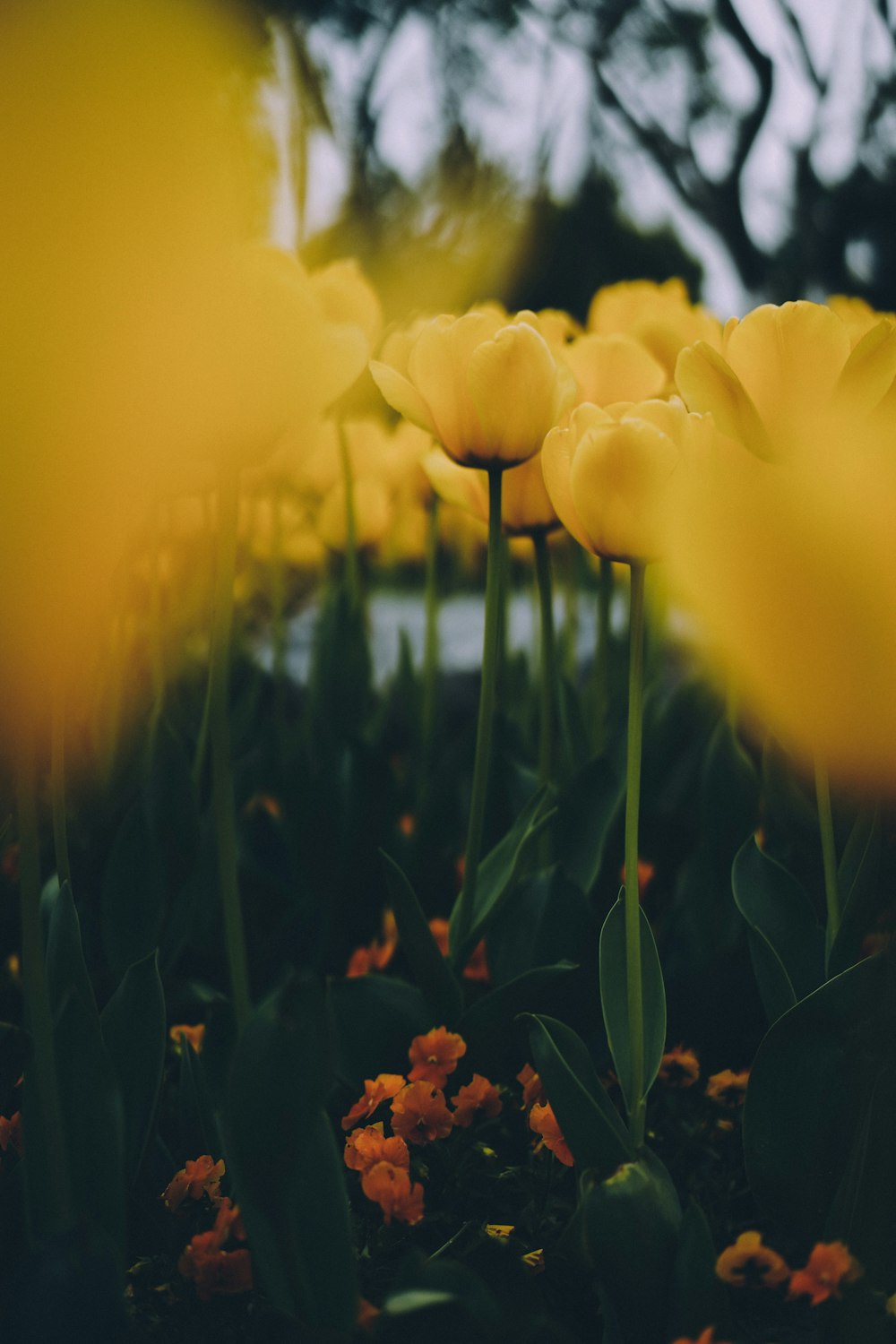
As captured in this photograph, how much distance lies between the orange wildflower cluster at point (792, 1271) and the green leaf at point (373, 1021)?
1.20 feet

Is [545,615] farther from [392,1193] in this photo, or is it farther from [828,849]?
[392,1193]

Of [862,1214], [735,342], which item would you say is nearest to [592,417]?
[735,342]

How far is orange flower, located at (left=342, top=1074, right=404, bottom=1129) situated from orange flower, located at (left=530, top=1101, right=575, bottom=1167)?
0.12m

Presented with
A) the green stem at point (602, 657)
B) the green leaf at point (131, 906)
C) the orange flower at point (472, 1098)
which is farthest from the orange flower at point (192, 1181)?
the green stem at point (602, 657)

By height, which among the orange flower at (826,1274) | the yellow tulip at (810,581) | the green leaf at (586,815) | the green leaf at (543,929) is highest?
the yellow tulip at (810,581)

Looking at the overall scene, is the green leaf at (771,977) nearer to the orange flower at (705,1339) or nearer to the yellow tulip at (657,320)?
the orange flower at (705,1339)

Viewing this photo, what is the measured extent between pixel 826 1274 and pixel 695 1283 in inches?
3.8

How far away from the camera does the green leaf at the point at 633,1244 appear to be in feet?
2.54

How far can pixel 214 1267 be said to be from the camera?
82cm

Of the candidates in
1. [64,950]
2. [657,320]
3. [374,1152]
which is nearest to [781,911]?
[374,1152]

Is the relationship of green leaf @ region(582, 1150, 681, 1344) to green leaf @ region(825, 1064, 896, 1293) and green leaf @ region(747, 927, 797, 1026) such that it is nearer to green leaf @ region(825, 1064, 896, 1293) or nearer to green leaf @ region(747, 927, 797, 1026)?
green leaf @ region(825, 1064, 896, 1293)

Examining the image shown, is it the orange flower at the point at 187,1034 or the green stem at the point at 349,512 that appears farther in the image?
the green stem at the point at 349,512

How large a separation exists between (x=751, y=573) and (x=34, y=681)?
577mm

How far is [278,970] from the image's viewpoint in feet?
4.49
